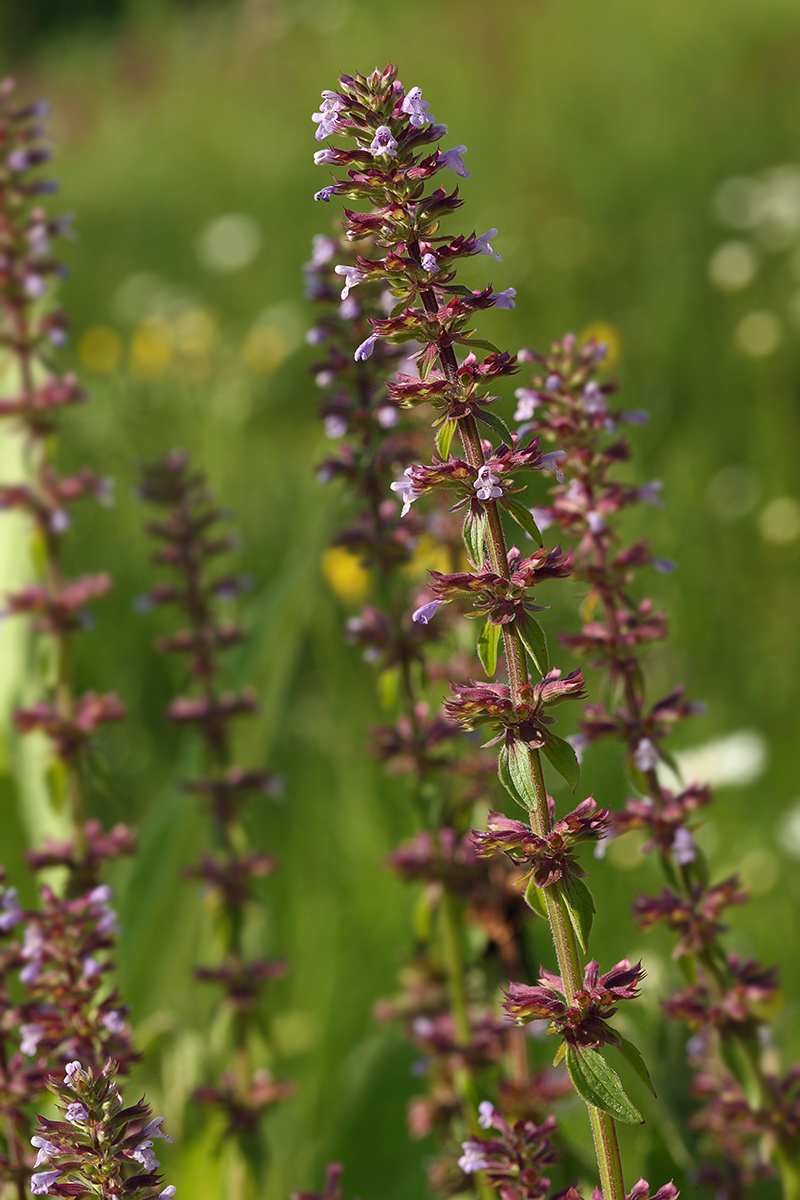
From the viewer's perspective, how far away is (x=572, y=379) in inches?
52.6

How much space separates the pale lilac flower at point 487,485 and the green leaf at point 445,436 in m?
0.04

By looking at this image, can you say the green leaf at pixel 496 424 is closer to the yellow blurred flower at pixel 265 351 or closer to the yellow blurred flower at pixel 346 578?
the yellow blurred flower at pixel 346 578

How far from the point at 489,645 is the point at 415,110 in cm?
40

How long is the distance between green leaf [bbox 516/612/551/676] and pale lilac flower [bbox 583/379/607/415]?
0.43 meters

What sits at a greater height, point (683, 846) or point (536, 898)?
point (683, 846)

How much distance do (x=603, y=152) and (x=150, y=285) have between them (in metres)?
2.69

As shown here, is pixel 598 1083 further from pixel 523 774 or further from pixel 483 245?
pixel 483 245

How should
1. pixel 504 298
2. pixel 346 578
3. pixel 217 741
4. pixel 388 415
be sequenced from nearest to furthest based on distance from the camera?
pixel 504 298 < pixel 388 415 < pixel 217 741 < pixel 346 578

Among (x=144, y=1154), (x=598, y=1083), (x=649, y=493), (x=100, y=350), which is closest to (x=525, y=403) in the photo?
(x=649, y=493)

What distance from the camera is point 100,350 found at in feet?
17.9

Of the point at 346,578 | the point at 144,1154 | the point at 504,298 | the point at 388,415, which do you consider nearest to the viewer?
the point at 144,1154

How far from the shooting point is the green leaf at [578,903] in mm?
938

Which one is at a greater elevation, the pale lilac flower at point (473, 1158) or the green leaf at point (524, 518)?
the green leaf at point (524, 518)

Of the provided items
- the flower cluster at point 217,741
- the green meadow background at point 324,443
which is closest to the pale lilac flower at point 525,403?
the green meadow background at point 324,443
